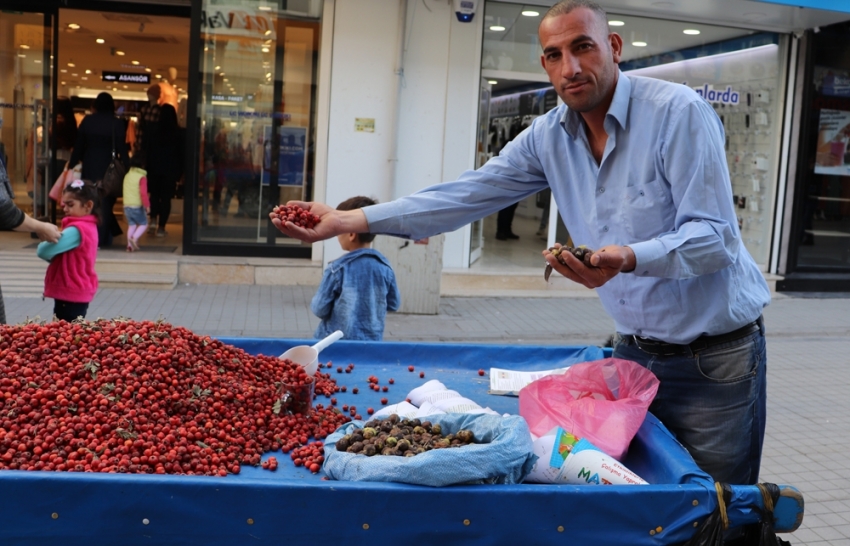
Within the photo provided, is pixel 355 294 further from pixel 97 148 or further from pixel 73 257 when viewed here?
pixel 97 148

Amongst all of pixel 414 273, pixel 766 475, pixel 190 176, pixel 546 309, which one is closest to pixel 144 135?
pixel 190 176

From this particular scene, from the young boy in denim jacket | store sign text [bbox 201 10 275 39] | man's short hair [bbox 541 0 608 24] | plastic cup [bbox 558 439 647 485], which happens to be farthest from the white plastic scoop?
store sign text [bbox 201 10 275 39]

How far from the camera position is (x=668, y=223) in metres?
2.82

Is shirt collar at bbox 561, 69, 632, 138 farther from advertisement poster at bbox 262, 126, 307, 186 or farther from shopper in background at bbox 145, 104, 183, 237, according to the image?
shopper in background at bbox 145, 104, 183, 237

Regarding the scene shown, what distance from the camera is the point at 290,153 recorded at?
12.2 meters

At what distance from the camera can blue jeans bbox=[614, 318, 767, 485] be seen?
2.92m

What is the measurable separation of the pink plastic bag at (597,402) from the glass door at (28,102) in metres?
11.7

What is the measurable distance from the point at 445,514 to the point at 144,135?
11922 mm

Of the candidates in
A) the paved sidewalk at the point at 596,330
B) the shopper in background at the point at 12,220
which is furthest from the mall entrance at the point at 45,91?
the shopper in background at the point at 12,220

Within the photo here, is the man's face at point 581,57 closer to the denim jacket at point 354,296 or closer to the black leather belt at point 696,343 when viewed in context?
the black leather belt at point 696,343

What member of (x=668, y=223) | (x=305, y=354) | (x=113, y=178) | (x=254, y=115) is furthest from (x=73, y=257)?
(x=254, y=115)

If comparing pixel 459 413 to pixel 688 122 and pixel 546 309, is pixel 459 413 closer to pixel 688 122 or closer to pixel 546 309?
pixel 688 122

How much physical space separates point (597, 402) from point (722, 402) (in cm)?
42

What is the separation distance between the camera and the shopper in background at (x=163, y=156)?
42.9 ft
